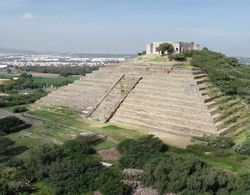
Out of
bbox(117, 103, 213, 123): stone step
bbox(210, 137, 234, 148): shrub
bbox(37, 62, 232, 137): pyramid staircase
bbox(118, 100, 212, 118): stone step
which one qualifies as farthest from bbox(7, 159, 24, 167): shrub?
bbox(118, 100, 212, 118): stone step

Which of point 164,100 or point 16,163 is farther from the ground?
point 164,100

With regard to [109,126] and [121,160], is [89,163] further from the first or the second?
[109,126]

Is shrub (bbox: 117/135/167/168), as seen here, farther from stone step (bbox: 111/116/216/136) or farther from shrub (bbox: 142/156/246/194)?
stone step (bbox: 111/116/216/136)

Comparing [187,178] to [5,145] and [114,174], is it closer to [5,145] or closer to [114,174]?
[114,174]

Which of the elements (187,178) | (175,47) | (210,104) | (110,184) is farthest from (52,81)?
(187,178)

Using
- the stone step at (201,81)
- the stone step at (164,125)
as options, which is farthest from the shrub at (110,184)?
the stone step at (201,81)

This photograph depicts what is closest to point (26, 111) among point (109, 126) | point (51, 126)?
point (51, 126)
